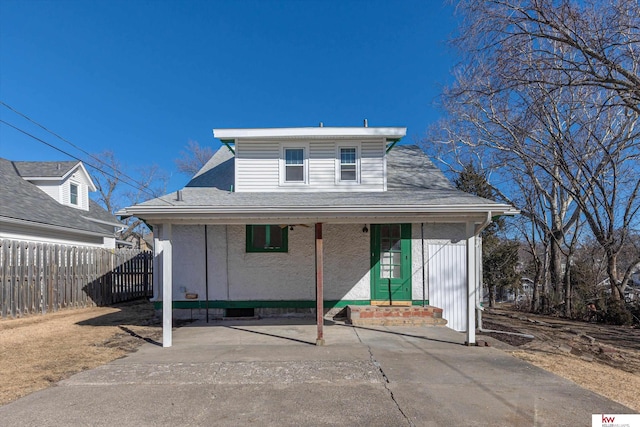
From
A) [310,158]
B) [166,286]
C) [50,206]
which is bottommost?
[166,286]

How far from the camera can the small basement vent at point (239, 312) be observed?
9453 millimetres

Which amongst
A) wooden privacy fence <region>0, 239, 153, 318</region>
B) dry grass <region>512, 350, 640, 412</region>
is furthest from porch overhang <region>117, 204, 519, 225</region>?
wooden privacy fence <region>0, 239, 153, 318</region>

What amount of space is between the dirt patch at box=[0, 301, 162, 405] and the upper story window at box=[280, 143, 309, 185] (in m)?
5.01

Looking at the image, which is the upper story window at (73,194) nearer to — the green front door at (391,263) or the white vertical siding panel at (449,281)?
the green front door at (391,263)

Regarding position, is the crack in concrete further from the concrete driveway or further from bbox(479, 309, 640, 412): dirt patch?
bbox(479, 309, 640, 412): dirt patch

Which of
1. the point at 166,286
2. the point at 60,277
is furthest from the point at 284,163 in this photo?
the point at 60,277

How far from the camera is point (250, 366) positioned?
5.47 m

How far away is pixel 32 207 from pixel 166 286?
1030 cm

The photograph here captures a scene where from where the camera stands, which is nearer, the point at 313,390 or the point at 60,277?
the point at 313,390

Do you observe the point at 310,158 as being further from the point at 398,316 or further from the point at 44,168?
the point at 44,168

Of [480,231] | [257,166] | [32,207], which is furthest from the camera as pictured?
[32,207]

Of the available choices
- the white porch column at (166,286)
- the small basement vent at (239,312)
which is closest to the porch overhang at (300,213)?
the white porch column at (166,286)

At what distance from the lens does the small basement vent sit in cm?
945

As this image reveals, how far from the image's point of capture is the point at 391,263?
9.36 metres
